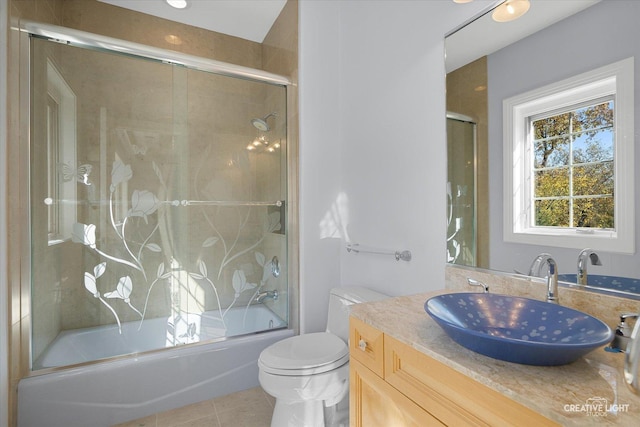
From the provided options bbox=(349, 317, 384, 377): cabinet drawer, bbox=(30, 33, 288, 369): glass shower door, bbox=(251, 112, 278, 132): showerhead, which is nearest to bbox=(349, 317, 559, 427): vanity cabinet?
bbox=(349, 317, 384, 377): cabinet drawer

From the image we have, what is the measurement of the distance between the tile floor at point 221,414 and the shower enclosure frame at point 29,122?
0.36 metres

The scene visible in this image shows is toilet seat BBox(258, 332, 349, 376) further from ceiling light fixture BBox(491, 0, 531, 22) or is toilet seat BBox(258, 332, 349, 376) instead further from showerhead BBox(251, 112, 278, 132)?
ceiling light fixture BBox(491, 0, 531, 22)

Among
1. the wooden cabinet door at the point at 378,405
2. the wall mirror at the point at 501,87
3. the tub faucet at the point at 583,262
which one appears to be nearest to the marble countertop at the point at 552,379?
the wooden cabinet door at the point at 378,405

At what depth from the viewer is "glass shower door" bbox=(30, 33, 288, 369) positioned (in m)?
1.69

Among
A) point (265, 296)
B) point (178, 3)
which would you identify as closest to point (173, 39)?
point (178, 3)

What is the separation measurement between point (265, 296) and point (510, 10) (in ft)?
6.65

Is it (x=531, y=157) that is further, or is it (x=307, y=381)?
(x=307, y=381)

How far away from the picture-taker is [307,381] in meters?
1.39

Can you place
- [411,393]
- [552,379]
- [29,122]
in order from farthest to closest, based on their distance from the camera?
[29,122] → [411,393] → [552,379]

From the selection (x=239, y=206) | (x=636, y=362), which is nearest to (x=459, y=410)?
(x=636, y=362)

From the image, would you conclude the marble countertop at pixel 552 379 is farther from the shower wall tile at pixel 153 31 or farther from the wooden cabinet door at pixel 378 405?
the shower wall tile at pixel 153 31

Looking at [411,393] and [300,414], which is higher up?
[411,393]

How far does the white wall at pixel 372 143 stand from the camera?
150 centimetres

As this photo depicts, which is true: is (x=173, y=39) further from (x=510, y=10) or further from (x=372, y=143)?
(x=510, y=10)
